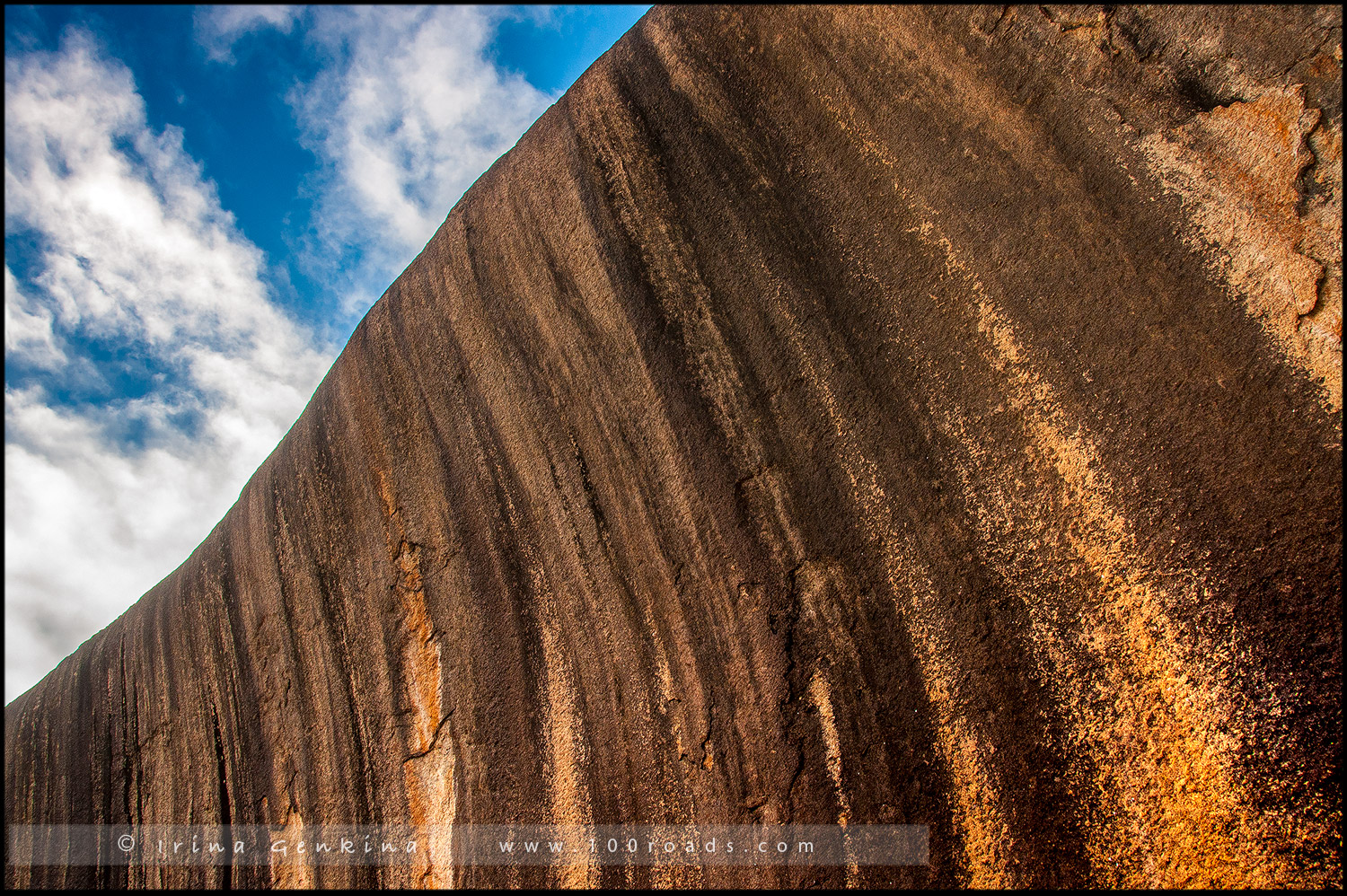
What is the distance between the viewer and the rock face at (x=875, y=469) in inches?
64.0

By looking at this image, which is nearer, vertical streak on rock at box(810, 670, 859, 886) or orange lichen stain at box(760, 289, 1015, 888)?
orange lichen stain at box(760, 289, 1015, 888)

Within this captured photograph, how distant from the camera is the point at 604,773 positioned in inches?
90.7

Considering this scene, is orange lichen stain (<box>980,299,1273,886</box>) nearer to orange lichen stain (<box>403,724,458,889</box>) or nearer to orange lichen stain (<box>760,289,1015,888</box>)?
orange lichen stain (<box>760,289,1015,888</box>)

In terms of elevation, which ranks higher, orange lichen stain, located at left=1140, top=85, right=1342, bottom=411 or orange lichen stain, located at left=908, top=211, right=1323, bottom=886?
orange lichen stain, located at left=1140, top=85, right=1342, bottom=411

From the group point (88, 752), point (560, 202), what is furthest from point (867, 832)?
point (88, 752)

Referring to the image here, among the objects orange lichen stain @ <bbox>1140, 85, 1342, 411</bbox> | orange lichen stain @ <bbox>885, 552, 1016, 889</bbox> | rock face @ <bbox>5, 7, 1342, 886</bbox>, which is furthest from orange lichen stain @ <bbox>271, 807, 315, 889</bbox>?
orange lichen stain @ <bbox>1140, 85, 1342, 411</bbox>

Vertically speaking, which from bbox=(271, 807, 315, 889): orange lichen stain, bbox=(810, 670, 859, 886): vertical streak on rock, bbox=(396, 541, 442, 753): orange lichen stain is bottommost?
bbox=(271, 807, 315, 889): orange lichen stain

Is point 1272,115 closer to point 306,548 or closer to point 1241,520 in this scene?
point 1241,520

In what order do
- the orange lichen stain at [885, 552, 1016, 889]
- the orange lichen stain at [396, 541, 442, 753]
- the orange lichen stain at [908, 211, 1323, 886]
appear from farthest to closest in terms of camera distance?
the orange lichen stain at [396, 541, 442, 753] → the orange lichen stain at [885, 552, 1016, 889] → the orange lichen stain at [908, 211, 1323, 886]

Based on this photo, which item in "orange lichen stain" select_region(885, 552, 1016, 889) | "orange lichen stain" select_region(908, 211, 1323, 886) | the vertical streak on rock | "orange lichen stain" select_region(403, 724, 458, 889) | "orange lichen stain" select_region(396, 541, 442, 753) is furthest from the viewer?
"orange lichen stain" select_region(396, 541, 442, 753)

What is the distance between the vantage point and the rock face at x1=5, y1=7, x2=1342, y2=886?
162cm

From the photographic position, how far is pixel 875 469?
6.62 ft

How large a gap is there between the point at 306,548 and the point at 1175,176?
147 inches

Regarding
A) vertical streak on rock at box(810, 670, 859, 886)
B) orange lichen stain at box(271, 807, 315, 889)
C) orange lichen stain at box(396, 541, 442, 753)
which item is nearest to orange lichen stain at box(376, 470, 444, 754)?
orange lichen stain at box(396, 541, 442, 753)
